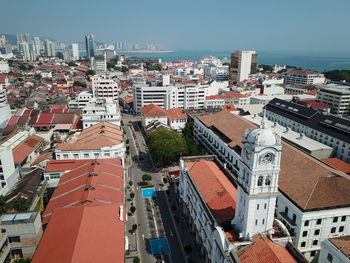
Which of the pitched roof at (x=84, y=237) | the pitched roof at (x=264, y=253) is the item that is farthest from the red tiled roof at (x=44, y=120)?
the pitched roof at (x=264, y=253)

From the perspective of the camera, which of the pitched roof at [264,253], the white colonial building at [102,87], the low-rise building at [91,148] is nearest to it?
the pitched roof at [264,253]

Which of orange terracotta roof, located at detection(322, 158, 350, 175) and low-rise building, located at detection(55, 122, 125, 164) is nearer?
orange terracotta roof, located at detection(322, 158, 350, 175)

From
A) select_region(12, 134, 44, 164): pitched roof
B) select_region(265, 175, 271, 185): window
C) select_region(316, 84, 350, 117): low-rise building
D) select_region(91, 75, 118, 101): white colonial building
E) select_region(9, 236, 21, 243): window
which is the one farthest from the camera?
select_region(91, 75, 118, 101): white colonial building

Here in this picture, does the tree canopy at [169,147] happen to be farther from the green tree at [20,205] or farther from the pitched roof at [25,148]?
the pitched roof at [25,148]

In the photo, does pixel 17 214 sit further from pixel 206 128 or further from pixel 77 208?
pixel 206 128

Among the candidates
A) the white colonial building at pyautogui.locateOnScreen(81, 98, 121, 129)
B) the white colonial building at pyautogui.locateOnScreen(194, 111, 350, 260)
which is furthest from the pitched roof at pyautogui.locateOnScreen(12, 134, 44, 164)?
the white colonial building at pyautogui.locateOnScreen(194, 111, 350, 260)

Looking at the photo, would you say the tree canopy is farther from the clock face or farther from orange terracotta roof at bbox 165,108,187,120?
the clock face
